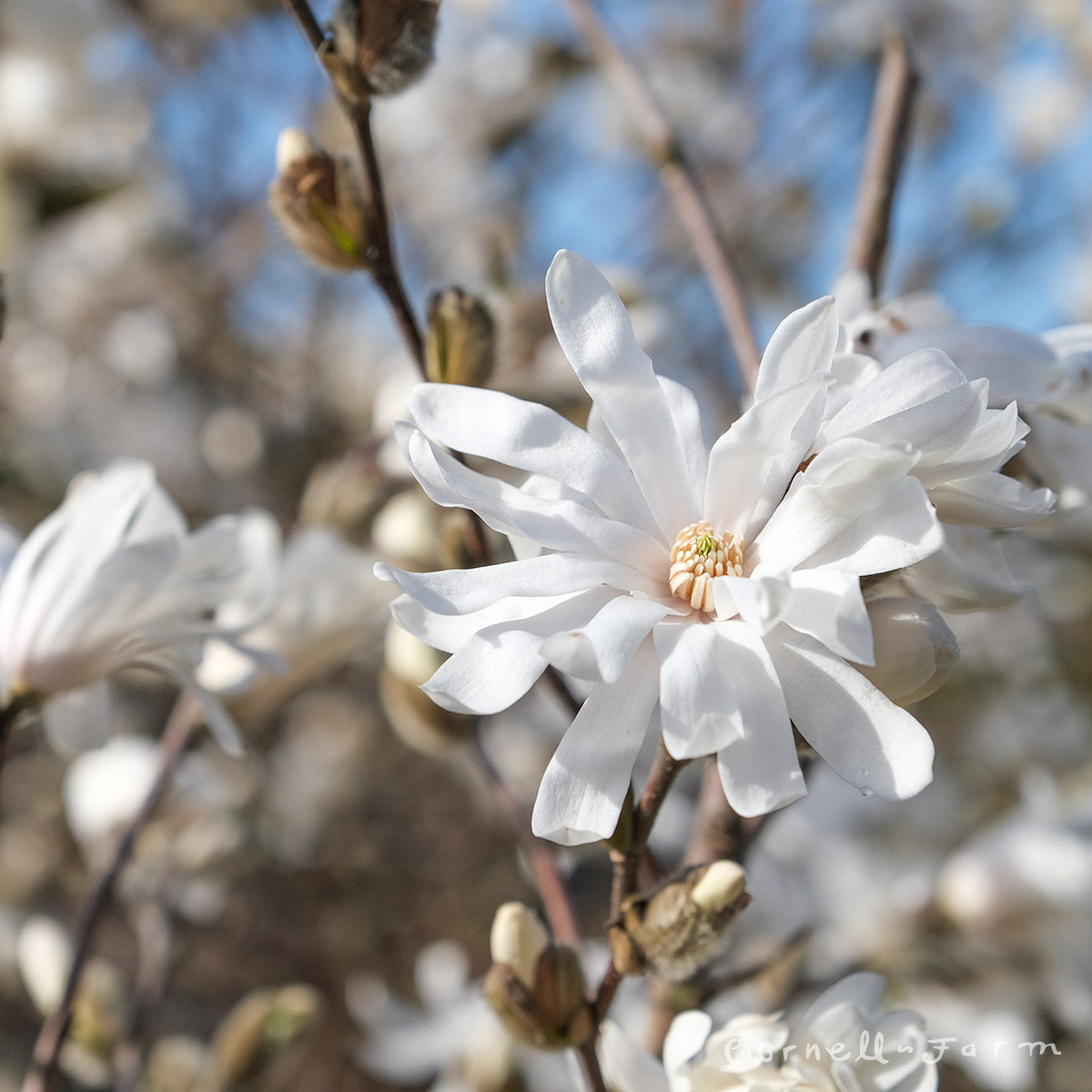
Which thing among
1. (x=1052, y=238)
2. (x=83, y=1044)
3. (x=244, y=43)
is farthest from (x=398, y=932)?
(x=1052, y=238)

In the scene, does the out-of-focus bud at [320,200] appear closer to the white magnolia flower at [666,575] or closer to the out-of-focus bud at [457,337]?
the out-of-focus bud at [457,337]

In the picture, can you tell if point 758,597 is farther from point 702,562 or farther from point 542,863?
point 542,863

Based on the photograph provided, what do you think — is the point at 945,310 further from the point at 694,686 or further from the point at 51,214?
the point at 51,214

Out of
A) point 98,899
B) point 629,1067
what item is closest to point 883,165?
point 629,1067

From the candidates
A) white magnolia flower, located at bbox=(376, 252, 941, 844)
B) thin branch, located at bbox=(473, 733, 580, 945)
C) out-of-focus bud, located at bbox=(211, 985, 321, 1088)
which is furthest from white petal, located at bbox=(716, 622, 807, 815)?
out-of-focus bud, located at bbox=(211, 985, 321, 1088)

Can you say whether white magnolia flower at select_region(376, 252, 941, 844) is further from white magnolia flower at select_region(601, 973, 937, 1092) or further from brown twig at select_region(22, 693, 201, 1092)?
brown twig at select_region(22, 693, 201, 1092)

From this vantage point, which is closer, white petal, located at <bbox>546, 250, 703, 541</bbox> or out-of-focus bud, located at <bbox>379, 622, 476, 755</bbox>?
white petal, located at <bbox>546, 250, 703, 541</bbox>
